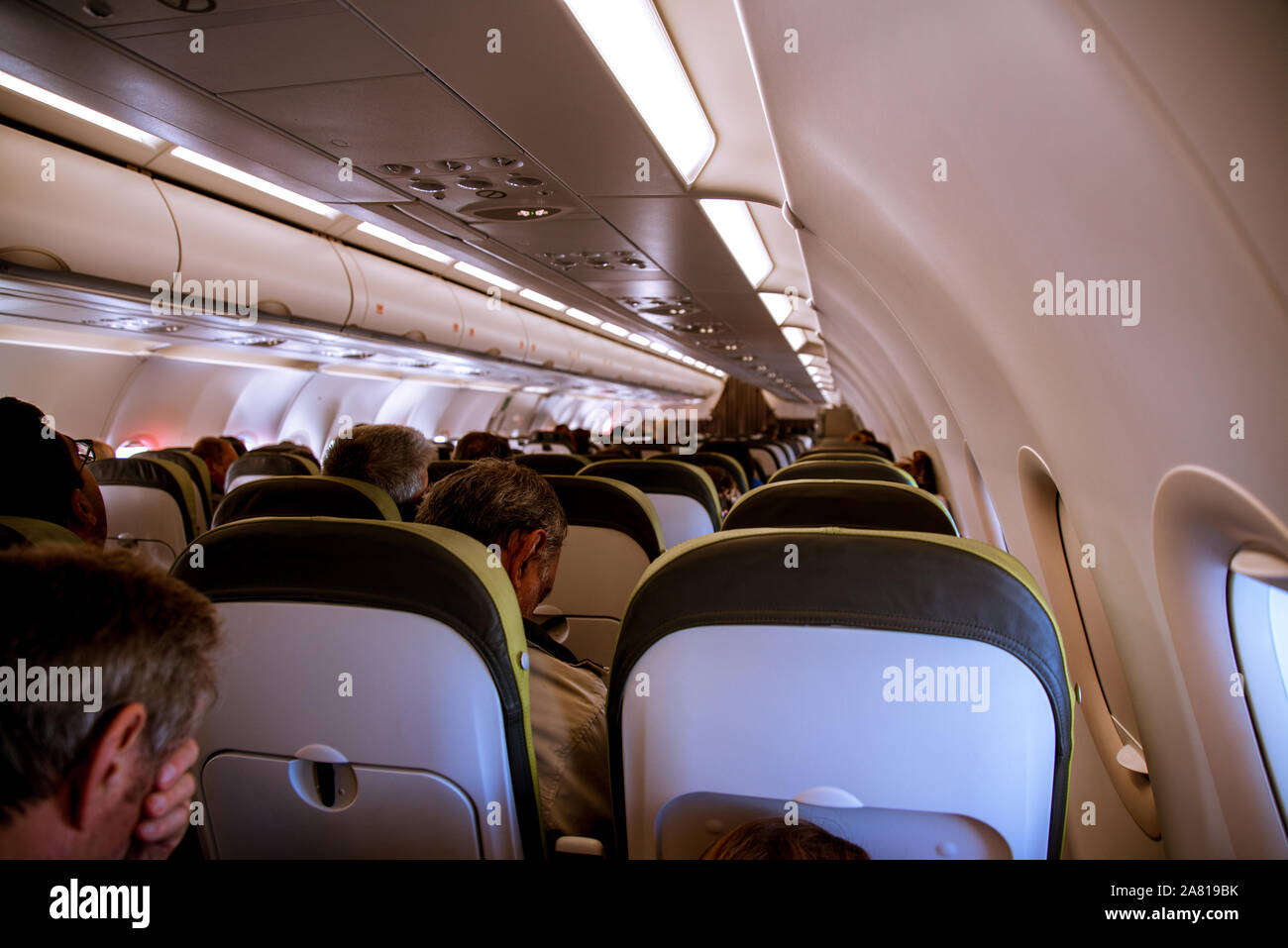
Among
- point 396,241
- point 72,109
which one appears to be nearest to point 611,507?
point 72,109

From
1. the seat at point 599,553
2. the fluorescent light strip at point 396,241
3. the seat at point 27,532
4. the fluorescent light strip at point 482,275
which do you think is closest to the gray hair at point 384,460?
the seat at point 599,553

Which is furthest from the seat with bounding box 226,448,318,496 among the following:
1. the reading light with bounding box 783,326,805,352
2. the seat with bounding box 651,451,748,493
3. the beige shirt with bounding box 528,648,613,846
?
the reading light with bounding box 783,326,805,352

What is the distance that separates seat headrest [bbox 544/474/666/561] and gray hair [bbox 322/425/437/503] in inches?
30.5

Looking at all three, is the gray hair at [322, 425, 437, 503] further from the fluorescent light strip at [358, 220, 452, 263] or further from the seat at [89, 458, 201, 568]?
the fluorescent light strip at [358, 220, 452, 263]

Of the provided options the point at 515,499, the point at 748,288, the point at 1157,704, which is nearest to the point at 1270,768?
the point at 1157,704

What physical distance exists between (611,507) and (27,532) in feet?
6.66

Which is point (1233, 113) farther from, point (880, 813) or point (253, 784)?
point (253, 784)

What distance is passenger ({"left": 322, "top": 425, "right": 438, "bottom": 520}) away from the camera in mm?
3510

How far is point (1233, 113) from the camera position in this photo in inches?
45.6

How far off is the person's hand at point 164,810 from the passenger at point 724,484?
5802mm

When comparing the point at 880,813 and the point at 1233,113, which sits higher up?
the point at 1233,113

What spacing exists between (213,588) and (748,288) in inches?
228

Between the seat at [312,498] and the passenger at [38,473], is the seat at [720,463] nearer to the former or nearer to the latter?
the seat at [312,498]

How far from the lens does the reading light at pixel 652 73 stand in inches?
94.9
